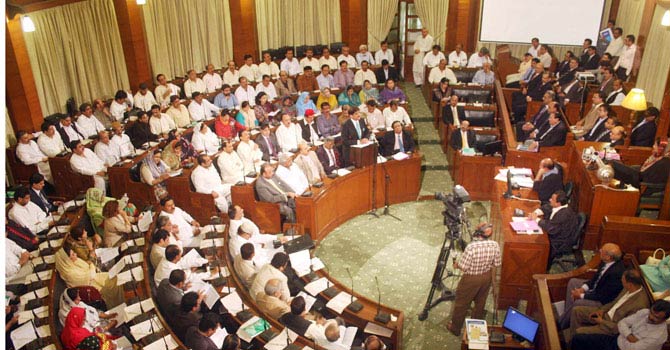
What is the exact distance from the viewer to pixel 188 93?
42.0ft

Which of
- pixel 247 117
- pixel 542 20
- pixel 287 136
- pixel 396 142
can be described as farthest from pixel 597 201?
pixel 542 20

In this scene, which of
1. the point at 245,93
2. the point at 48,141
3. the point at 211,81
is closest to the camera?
the point at 48,141

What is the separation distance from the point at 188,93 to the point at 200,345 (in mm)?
8620

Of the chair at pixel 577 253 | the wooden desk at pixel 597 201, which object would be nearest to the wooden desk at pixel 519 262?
the chair at pixel 577 253

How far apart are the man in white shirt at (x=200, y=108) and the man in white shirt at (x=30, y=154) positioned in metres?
3.00

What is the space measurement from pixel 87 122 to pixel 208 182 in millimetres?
3830

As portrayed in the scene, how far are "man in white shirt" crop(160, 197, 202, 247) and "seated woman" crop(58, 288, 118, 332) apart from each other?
5.44 ft

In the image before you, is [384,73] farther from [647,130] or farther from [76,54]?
[76,54]

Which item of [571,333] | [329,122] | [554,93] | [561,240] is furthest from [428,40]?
[571,333]

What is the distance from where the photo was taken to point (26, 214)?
789 centimetres

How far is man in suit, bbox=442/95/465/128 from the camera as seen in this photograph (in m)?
11.1

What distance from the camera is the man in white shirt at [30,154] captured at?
944 cm

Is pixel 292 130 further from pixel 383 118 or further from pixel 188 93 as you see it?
pixel 188 93

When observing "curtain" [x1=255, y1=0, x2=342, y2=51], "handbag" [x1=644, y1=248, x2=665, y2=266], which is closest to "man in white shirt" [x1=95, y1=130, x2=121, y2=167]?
"curtain" [x1=255, y1=0, x2=342, y2=51]
